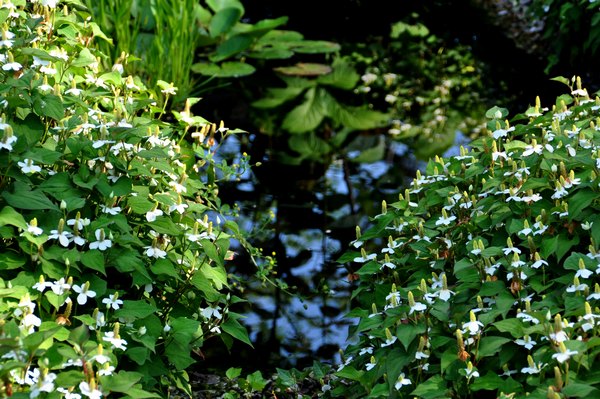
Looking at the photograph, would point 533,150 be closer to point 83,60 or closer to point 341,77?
point 83,60

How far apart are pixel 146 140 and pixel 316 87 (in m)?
4.21

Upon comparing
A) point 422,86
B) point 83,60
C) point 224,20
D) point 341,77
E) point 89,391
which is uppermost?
point 224,20

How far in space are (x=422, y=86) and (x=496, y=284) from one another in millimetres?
4606

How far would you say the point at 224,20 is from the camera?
661 centimetres

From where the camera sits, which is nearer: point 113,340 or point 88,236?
point 113,340

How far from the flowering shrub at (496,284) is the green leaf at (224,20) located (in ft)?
14.0

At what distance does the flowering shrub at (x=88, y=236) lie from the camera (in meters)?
1.89

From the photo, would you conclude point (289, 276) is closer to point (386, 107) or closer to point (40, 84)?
point (40, 84)

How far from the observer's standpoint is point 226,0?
689 centimetres

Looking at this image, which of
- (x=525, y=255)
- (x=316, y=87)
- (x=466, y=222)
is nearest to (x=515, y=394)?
(x=525, y=255)

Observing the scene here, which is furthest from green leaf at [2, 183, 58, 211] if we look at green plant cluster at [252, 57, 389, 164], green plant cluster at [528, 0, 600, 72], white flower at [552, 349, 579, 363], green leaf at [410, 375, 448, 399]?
green plant cluster at [528, 0, 600, 72]

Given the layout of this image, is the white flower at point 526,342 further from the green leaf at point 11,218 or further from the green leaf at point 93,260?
the green leaf at point 11,218

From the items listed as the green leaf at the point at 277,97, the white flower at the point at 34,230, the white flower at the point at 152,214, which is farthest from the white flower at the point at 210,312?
the green leaf at the point at 277,97

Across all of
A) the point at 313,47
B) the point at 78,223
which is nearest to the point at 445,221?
the point at 78,223
